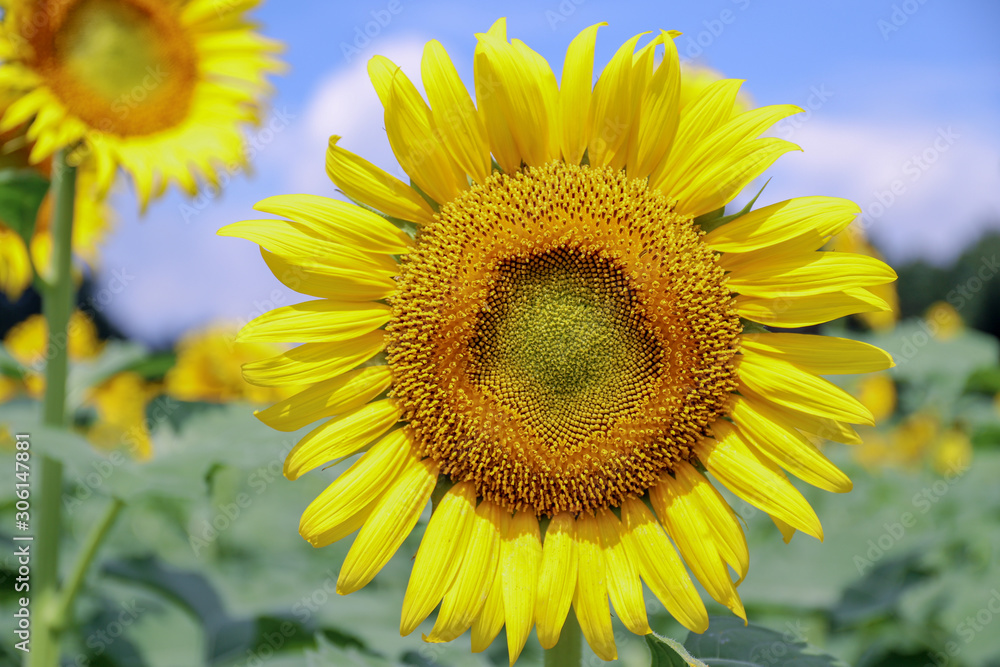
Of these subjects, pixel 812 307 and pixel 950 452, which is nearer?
pixel 812 307

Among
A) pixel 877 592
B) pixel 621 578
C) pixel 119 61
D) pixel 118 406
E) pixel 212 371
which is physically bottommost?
pixel 877 592

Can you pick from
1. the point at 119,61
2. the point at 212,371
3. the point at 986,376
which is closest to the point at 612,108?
the point at 119,61

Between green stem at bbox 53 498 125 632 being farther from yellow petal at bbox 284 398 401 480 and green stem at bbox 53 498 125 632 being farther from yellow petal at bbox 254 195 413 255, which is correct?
yellow petal at bbox 254 195 413 255

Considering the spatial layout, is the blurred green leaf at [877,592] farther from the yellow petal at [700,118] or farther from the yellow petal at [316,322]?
the yellow petal at [316,322]

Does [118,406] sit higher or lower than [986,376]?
lower

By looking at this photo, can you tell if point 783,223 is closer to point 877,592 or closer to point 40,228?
point 877,592

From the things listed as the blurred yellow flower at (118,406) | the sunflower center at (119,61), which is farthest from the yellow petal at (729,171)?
the blurred yellow flower at (118,406)

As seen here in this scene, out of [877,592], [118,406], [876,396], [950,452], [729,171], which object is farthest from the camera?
[876,396]
